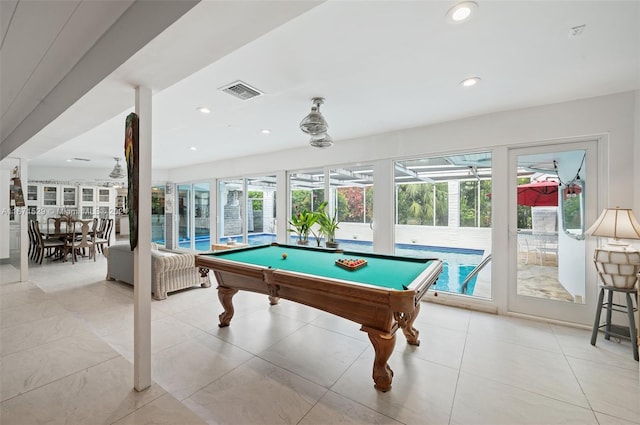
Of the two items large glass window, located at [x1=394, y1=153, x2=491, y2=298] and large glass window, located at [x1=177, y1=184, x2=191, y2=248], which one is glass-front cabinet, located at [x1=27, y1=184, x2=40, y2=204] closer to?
large glass window, located at [x1=177, y1=184, x2=191, y2=248]

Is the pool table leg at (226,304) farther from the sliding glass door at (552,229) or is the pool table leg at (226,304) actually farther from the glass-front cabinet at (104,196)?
the glass-front cabinet at (104,196)

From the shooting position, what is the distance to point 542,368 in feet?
7.35

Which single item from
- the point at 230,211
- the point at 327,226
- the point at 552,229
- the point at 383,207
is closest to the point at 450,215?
the point at 383,207

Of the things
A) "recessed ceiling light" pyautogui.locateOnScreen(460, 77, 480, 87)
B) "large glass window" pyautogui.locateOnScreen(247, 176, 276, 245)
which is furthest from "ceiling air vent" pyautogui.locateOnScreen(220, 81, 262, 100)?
"large glass window" pyautogui.locateOnScreen(247, 176, 276, 245)

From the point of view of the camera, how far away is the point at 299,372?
220cm

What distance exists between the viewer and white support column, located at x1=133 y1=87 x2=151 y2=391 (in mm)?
1931

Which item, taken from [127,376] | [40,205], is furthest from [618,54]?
[40,205]

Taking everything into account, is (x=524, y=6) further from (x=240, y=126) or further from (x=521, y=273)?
(x=240, y=126)

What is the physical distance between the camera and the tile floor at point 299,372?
5.72 ft

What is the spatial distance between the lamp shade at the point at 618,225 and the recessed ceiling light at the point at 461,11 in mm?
2356

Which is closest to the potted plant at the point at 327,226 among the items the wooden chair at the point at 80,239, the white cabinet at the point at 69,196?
the wooden chair at the point at 80,239

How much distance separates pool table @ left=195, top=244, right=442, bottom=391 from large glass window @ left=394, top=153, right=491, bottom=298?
169 cm

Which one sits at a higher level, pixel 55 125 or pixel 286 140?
pixel 286 140

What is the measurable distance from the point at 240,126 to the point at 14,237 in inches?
296
